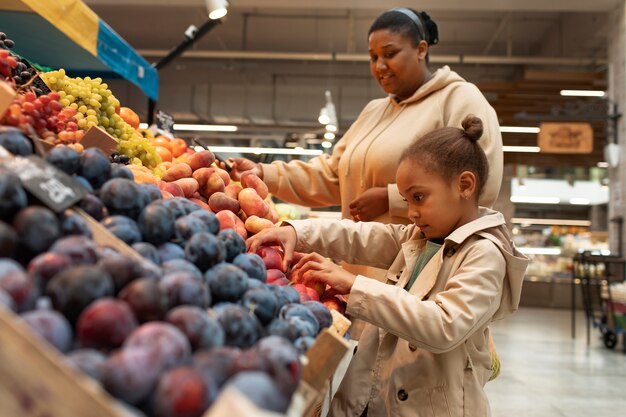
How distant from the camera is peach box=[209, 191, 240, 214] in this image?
63.2 inches

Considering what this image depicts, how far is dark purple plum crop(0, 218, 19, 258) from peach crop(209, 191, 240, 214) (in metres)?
0.93

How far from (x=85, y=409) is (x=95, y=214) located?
43 cm

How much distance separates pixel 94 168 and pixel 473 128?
93 centimetres

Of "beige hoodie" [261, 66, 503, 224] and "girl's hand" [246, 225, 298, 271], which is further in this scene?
"beige hoodie" [261, 66, 503, 224]

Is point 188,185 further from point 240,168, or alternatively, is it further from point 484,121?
point 484,121

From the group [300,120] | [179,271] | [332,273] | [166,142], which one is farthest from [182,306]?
[300,120]

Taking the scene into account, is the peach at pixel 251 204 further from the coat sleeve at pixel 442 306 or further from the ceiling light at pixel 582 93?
the ceiling light at pixel 582 93

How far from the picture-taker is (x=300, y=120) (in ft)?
41.1

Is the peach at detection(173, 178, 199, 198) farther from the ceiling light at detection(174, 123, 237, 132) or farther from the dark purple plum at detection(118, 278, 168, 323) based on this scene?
the ceiling light at detection(174, 123, 237, 132)

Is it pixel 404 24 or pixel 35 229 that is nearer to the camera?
pixel 35 229

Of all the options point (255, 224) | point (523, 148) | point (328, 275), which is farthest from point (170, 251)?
point (523, 148)

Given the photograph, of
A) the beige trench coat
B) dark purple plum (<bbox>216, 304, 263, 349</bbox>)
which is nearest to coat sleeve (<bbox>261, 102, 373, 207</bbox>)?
the beige trench coat

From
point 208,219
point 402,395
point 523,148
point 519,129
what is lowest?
point 402,395

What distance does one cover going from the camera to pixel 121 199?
2.95 ft
